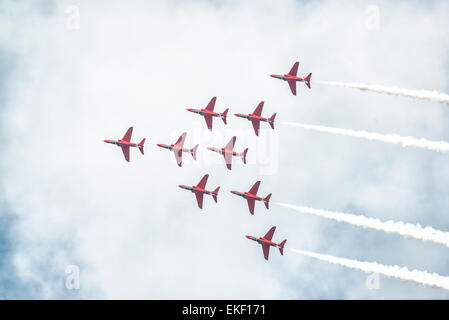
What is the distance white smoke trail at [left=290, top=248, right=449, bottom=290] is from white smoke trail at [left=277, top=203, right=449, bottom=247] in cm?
464

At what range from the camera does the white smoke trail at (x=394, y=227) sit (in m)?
114

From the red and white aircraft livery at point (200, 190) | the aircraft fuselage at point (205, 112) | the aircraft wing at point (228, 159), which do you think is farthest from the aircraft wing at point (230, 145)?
the red and white aircraft livery at point (200, 190)

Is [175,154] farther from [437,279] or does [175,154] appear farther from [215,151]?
[437,279]

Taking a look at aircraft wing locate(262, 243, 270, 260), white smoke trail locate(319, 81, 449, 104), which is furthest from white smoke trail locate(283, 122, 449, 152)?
aircraft wing locate(262, 243, 270, 260)

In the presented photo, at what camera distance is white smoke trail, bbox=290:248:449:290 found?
111m

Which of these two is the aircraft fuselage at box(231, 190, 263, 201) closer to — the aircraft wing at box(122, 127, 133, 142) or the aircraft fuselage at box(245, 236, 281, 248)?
the aircraft fuselage at box(245, 236, 281, 248)

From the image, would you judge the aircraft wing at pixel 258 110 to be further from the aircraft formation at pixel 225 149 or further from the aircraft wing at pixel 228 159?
the aircraft wing at pixel 228 159

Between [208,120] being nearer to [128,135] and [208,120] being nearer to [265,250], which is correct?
[128,135]

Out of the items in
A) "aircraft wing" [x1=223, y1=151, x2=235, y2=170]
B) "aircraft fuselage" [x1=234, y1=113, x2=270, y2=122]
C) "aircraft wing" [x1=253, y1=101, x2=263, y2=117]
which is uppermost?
"aircraft wing" [x1=253, y1=101, x2=263, y2=117]

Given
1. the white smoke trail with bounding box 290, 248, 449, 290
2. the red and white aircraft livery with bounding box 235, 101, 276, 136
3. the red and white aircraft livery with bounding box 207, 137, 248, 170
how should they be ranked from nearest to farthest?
the white smoke trail with bounding box 290, 248, 449, 290, the red and white aircraft livery with bounding box 207, 137, 248, 170, the red and white aircraft livery with bounding box 235, 101, 276, 136

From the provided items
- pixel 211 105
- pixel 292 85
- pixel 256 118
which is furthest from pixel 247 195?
pixel 292 85

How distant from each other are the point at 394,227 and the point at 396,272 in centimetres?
625

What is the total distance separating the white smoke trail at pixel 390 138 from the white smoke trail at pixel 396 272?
17106 mm

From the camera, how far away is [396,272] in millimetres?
115562
